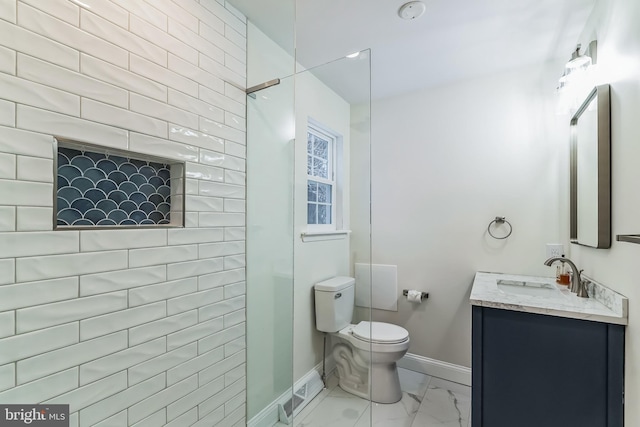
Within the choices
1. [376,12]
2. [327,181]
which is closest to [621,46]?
[376,12]

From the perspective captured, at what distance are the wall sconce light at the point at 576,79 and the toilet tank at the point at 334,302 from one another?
1.83 m

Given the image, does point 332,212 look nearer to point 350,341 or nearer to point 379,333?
point 350,341

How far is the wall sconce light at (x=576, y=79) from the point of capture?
161 centimetres

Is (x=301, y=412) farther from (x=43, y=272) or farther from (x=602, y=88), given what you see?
(x=602, y=88)

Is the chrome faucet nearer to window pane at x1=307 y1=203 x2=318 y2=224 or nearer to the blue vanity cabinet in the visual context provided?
the blue vanity cabinet

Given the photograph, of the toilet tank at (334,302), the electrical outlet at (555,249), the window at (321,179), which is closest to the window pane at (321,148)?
the window at (321,179)

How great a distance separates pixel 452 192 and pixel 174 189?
2170 mm

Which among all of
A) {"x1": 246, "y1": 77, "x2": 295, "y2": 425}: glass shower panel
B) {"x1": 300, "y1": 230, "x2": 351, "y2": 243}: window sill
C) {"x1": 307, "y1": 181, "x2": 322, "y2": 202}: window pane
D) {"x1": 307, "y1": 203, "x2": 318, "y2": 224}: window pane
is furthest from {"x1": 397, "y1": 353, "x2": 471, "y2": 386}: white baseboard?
{"x1": 307, "y1": 181, "x2": 322, "y2": 202}: window pane

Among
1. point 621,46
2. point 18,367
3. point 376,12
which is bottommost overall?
point 18,367

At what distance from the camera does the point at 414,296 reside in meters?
2.52

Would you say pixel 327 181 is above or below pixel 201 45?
below

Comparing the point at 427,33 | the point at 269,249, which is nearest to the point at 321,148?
the point at 269,249

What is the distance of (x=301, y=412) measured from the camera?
6.15ft

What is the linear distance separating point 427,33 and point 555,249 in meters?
1.79
